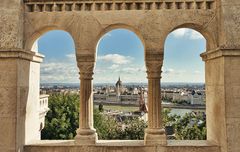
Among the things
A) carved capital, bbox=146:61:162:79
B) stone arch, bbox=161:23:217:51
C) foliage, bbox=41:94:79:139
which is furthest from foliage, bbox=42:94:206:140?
stone arch, bbox=161:23:217:51

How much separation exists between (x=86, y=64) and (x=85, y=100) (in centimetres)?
78

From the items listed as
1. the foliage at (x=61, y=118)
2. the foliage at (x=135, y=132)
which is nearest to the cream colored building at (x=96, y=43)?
the foliage at (x=135, y=132)

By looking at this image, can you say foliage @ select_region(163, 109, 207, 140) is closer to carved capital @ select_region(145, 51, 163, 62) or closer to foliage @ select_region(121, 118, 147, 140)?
foliage @ select_region(121, 118, 147, 140)

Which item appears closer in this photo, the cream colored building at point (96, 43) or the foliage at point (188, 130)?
the cream colored building at point (96, 43)

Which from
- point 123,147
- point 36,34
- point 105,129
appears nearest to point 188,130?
point 105,129

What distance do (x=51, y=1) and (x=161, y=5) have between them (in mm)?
2410

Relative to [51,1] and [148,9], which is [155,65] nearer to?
[148,9]

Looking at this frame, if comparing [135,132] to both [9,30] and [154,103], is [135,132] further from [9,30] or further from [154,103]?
[9,30]

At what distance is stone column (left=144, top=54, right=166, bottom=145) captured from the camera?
19.3 feet

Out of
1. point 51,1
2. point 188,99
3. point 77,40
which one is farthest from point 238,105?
point 188,99

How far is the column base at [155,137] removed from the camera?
585cm

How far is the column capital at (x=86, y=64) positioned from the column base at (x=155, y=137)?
5.77 feet

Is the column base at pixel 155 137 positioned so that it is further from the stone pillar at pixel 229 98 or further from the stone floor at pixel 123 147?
the stone pillar at pixel 229 98

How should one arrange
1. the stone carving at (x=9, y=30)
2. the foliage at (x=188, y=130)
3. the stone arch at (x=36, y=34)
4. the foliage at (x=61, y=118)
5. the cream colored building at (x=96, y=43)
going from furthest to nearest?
the foliage at (x=188, y=130), the foliage at (x=61, y=118), the stone arch at (x=36, y=34), the stone carving at (x=9, y=30), the cream colored building at (x=96, y=43)
